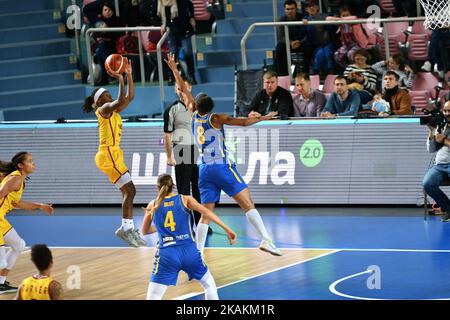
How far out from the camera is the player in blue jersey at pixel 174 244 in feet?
37.0

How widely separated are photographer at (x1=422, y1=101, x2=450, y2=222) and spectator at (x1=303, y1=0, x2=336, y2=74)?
4.30m

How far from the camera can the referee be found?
1652cm

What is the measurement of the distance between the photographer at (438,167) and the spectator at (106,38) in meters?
8.37

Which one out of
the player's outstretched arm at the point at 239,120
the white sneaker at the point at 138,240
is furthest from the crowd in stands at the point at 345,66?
the player's outstretched arm at the point at 239,120

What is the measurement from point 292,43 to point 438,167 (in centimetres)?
533

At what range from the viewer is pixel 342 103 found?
19.2m

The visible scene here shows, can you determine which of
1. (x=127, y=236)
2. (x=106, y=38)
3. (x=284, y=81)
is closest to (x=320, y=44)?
(x=284, y=81)

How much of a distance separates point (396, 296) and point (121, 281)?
10.9 feet

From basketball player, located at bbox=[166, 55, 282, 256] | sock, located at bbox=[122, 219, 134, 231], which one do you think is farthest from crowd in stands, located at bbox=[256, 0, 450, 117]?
basketball player, located at bbox=[166, 55, 282, 256]

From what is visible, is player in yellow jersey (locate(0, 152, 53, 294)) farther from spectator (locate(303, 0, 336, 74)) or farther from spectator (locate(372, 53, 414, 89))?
spectator (locate(303, 0, 336, 74))

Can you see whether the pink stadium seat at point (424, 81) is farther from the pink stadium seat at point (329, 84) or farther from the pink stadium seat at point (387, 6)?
the pink stadium seat at point (387, 6)

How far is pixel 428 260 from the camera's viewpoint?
1463cm
